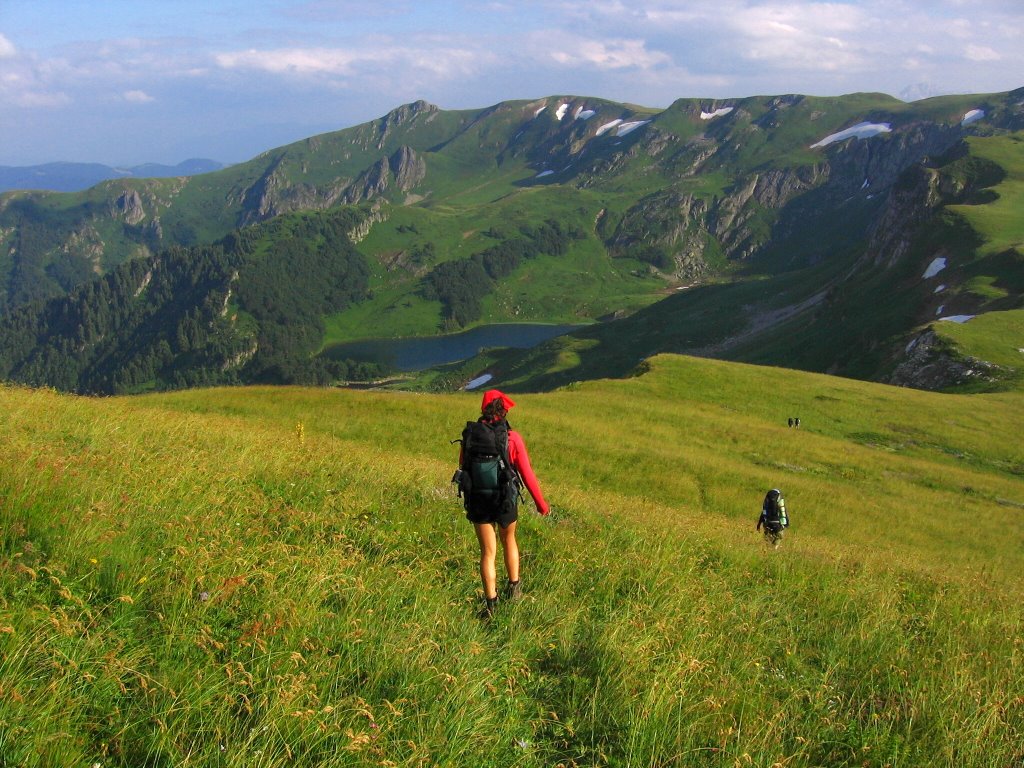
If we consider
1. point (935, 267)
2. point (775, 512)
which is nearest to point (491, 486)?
point (775, 512)

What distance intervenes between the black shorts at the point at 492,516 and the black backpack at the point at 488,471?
24 mm

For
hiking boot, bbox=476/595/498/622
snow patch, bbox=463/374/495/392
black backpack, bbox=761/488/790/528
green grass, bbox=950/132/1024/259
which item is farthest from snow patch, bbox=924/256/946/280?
hiking boot, bbox=476/595/498/622

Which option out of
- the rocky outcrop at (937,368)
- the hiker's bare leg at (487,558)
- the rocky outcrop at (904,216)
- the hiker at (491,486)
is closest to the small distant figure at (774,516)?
the hiker at (491,486)

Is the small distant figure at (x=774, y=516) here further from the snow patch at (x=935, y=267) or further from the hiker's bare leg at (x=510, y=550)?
the snow patch at (x=935, y=267)

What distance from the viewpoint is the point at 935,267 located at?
339 feet

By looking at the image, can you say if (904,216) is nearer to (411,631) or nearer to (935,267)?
(935,267)

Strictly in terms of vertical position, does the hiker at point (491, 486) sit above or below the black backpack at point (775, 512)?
above

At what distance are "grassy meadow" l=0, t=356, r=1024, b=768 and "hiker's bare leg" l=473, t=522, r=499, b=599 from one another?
1.02 feet

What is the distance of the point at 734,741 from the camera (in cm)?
546

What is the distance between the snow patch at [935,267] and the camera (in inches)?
4006

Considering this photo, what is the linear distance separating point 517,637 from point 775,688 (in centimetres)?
258

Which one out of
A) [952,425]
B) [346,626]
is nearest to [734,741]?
[346,626]

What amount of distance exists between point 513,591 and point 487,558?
Answer: 2.11 ft

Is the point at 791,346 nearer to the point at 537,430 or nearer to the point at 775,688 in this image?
the point at 537,430
